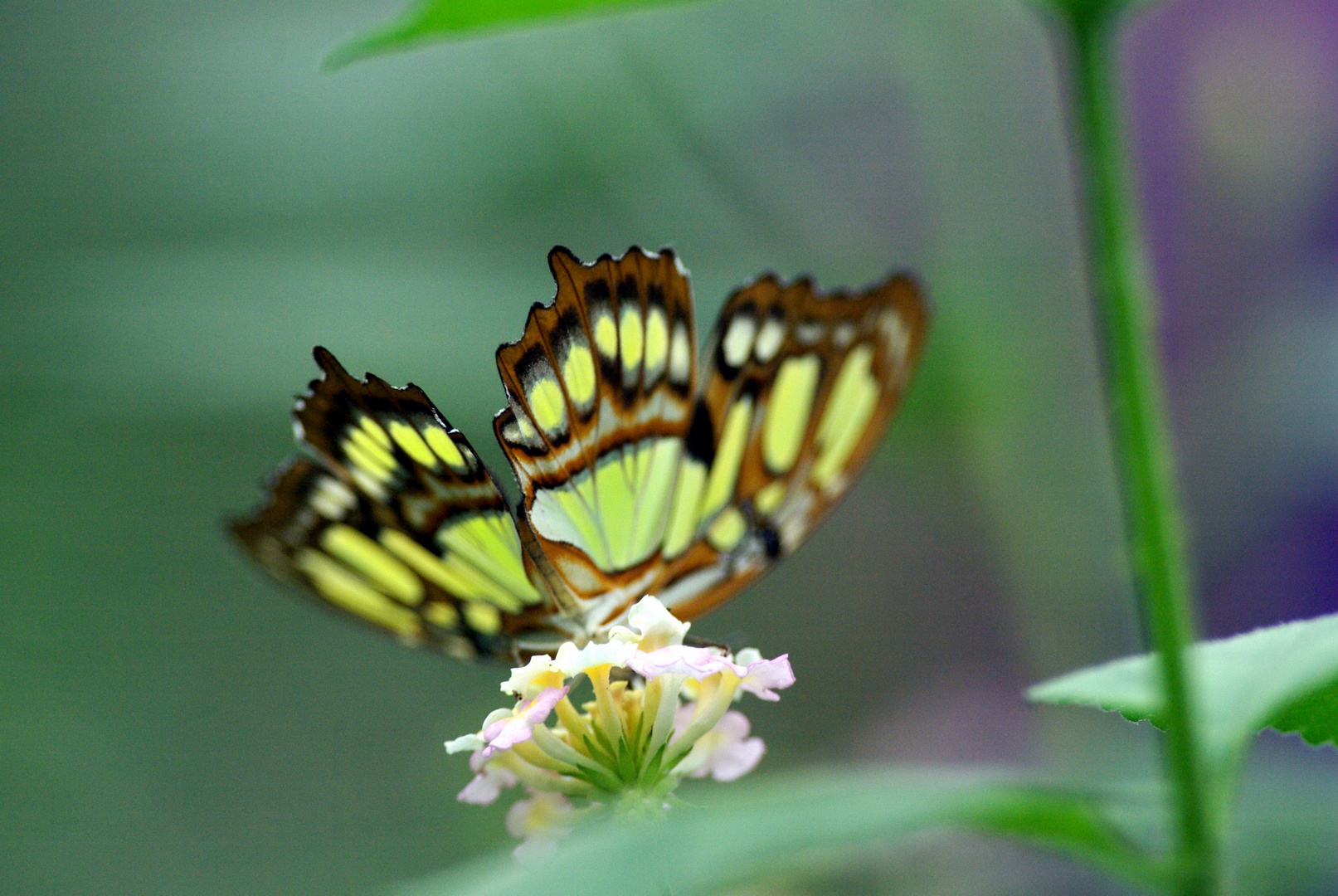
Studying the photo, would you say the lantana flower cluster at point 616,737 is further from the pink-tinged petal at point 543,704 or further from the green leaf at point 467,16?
the green leaf at point 467,16

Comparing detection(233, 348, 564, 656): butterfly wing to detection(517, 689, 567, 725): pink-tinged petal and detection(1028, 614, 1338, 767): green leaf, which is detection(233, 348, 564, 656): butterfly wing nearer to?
detection(517, 689, 567, 725): pink-tinged petal

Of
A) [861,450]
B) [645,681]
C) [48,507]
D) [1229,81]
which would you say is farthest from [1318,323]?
[48,507]

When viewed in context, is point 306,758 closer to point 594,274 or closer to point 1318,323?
point 1318,323

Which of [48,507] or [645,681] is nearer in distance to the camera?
[645,681]

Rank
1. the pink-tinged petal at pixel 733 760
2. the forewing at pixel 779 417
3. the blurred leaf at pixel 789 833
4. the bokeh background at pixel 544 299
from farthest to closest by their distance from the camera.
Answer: the bokeh background at pixel 544 299 → the forewing at pixel 779 417 → the pink-tinged petal at pixel 733 760 → the blurred leaf at pixel 789 833

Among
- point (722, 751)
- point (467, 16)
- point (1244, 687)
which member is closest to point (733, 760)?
point (722, 751)

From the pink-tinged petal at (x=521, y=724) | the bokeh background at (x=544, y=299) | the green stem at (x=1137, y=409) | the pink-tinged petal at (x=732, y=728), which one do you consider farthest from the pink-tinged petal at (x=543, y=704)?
the bokeh background at (x=544, y=299)

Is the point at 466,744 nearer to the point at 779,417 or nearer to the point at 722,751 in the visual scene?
the point at 722,751
